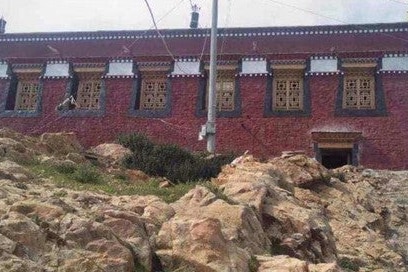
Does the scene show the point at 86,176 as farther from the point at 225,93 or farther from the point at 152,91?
the point at 152,91

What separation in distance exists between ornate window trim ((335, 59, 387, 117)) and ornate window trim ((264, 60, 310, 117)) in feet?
4.03

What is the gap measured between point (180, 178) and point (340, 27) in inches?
433

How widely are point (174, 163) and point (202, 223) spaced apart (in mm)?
7457

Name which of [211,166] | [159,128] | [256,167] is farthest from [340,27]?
[256,167]

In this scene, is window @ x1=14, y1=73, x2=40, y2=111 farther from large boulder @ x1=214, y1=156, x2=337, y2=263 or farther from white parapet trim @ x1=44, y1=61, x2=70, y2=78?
large boulder @ x1=214, y1=156, x2=337, y2=263

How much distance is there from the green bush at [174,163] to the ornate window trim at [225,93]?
17.0 feet

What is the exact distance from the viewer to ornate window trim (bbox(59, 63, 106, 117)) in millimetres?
21953

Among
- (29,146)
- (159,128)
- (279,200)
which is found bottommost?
(279,200)

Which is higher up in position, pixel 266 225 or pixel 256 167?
pixel 256 167

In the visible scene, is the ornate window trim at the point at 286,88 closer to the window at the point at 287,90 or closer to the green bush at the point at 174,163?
the window at the point at 287,90

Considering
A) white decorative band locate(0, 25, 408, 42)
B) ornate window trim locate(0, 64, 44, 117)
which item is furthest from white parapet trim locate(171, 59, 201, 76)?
ornate window trim locate(0, 64, 44, 117)

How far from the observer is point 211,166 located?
1409cm

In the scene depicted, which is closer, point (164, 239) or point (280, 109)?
point (164, 239)

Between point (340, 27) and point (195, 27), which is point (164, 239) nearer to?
point (340, 27)
